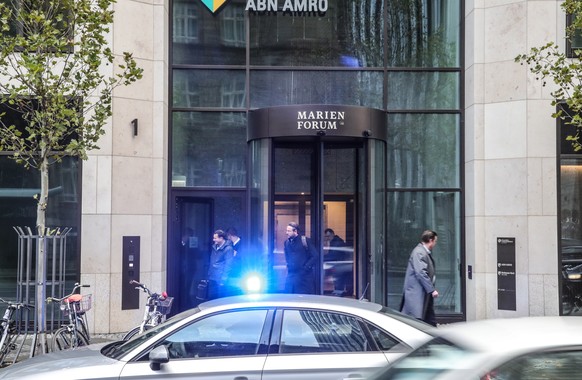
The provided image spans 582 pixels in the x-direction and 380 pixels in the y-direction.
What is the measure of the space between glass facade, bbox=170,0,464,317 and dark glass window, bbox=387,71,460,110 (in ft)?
0.07

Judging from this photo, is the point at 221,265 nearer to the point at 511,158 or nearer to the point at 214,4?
the point at 214,4

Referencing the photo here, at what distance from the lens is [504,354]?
9.05 ft

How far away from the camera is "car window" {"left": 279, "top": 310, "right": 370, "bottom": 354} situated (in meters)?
4.97

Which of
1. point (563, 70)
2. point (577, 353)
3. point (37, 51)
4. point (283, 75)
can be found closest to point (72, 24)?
point (37, 51)

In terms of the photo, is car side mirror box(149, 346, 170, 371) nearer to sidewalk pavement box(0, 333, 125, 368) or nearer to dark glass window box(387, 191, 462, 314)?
sidewalk pavement box(0, 333, 125, 368)

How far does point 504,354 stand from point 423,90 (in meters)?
10.1

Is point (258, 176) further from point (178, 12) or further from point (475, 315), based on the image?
point (475, 315)

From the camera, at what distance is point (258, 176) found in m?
11.4

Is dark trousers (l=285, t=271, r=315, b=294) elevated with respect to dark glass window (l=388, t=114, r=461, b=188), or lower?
lower

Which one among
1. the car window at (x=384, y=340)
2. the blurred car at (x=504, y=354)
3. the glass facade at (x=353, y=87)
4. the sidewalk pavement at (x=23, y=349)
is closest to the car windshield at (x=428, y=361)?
the blurred car at (x=504, y=354)

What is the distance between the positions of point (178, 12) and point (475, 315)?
8.40 metres

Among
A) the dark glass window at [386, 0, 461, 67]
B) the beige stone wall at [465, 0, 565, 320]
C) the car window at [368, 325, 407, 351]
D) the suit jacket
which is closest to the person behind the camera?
the car window at [368, 325, 407, 351]

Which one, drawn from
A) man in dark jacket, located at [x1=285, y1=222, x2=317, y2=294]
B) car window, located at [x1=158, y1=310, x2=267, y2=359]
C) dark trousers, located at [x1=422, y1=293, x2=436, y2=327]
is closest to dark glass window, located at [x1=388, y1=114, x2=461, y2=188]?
man in dark jacket, located at [x1=285, y1=222, x2=317, y2=294]

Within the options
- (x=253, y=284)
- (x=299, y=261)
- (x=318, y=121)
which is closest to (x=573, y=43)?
(x=318, y=121)
